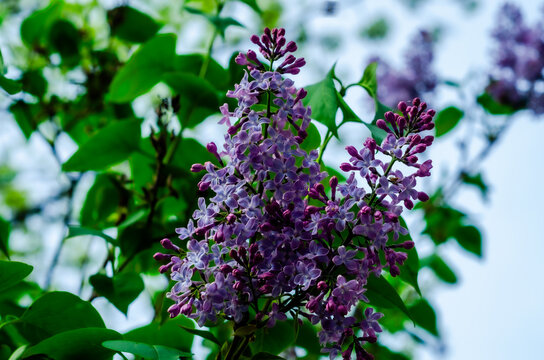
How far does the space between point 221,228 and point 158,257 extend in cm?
10

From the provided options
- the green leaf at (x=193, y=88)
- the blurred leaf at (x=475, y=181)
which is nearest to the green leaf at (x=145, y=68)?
the green leaf at (x=193, y=88)

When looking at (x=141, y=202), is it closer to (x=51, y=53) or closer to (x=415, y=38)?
(x=51, y=53)

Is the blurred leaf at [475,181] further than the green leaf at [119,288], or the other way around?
the blurred leaf at [475,181]

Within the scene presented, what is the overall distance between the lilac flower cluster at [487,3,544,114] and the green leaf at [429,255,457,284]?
64 cm

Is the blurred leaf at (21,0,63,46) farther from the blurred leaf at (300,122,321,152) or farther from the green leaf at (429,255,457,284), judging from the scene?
the green leaf at (429,255,457,284)

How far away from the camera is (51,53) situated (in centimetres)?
134

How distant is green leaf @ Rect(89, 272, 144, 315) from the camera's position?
0.80 meters

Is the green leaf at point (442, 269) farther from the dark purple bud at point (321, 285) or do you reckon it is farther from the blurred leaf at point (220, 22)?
the dark purple bud at point (321, 285)

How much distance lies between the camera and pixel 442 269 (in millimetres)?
1427

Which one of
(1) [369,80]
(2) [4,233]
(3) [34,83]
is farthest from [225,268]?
(3) [34,83]

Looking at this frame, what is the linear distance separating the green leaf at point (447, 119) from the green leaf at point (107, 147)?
0.76m

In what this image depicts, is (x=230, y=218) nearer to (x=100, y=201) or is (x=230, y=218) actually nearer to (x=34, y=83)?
(x=100, y=201)

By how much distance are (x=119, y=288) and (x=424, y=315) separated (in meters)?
0.53

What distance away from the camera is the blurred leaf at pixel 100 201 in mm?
1040
